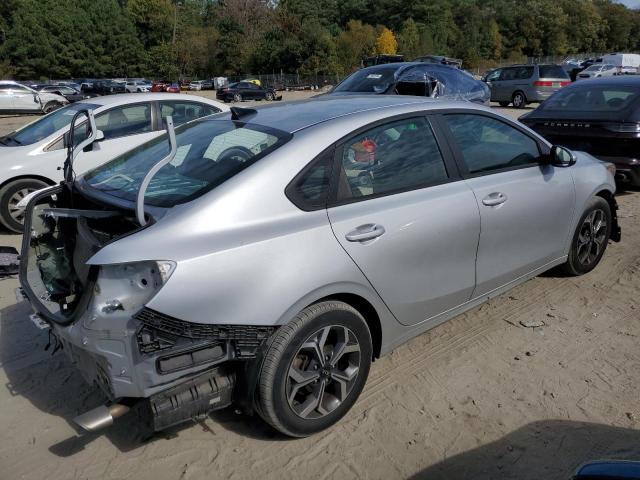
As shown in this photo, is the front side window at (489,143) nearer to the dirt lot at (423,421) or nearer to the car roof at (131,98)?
the dirt lot at (423,421)

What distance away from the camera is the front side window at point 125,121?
273 inches

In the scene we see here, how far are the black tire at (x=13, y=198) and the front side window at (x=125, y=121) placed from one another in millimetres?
1039

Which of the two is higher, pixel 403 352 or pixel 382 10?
pixel 382 10

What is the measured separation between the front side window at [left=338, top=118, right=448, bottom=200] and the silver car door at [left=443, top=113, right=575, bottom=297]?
24 cm

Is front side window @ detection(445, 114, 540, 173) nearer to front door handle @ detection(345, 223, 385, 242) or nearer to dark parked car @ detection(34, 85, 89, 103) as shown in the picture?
front door handle @ detection(345, 223, 385, 242)

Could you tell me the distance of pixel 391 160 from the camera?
125 inches

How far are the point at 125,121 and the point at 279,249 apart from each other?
17.7ft

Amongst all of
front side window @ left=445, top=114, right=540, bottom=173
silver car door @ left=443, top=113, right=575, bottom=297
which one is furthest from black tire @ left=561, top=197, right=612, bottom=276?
front side window @ left=445, top=114, right=540, bottom=173

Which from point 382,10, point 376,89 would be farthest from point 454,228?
point 382,10

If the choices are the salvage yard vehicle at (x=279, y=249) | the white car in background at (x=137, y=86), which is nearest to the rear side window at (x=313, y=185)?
the salvage yard vehicle at (x=279, y=249)

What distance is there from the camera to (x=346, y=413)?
119 inches

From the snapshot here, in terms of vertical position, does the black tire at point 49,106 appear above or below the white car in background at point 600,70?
above

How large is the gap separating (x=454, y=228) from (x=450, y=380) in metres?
0.93

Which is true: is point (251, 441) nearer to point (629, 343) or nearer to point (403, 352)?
point (403, 352)
